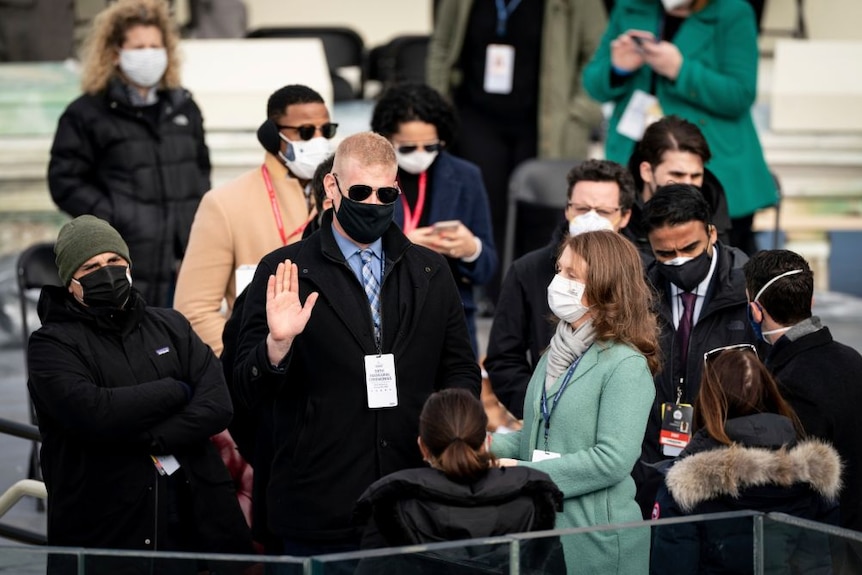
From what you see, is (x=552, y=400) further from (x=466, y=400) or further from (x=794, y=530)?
(x=794, y=530)

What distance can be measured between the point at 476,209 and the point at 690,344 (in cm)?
131

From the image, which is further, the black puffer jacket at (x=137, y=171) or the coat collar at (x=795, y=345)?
the black puffer jacket at (x=137, y=171)

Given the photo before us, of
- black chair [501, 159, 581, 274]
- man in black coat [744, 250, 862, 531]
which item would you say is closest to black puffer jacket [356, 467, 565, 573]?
man in black coat [744, 250, 862, 531]

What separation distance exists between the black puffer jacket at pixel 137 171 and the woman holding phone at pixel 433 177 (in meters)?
1.39

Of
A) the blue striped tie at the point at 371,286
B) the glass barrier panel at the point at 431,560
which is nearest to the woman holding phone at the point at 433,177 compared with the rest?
the blue striped tie at the point at 371,286

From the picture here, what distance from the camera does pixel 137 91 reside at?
685cm

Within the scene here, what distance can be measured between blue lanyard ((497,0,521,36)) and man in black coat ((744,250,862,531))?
163 inches

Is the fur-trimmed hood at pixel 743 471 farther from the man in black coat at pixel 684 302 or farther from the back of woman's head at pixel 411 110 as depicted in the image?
the back of woman's head at pixel 411 110

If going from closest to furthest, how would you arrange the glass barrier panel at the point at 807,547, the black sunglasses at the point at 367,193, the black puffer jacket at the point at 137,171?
the glass barrier panel at the point at 807,547 < the black sunglasses at the point at 367,193 < the black puffer jacket at the point at 137,171

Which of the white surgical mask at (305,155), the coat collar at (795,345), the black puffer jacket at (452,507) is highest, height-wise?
the white surgical mask at (305,155)

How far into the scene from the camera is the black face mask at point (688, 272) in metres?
4.98

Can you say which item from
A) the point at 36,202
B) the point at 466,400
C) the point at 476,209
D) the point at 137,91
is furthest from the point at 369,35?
the point at 466,400

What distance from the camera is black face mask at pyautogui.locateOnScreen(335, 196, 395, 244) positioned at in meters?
4.32

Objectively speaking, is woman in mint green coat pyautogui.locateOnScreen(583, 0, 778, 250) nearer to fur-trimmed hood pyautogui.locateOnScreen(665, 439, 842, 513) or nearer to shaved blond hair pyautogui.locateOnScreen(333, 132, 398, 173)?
shaved blond hair pyautogui.locateOnScreen(333, 132, 398, 173)
